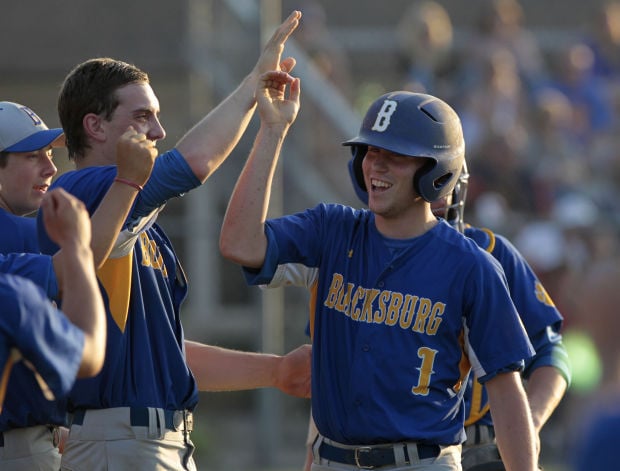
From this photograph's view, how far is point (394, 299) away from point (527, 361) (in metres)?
1.08

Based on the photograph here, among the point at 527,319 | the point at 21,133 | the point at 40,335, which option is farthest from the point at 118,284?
the point at 527,319

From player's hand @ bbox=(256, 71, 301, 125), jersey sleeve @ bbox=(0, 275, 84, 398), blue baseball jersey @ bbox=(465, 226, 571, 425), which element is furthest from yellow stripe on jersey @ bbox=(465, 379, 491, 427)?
jersey sleeve @ bbox=(0, 275, 84, 398)

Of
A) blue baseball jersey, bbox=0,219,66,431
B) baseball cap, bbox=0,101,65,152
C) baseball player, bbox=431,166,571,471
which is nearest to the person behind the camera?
blue baseball jersey, bbox=0,219,66,431

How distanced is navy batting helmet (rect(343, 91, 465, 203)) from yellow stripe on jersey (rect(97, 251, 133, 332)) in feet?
3.53

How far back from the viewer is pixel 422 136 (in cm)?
530

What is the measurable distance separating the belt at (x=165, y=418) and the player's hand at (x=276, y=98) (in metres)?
1.27

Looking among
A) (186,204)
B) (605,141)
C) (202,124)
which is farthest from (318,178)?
(202,124)

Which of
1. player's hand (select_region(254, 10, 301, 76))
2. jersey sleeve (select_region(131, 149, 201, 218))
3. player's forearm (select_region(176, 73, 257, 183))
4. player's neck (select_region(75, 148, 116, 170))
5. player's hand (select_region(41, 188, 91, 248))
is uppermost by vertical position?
player's hand (select_region(254, 10, 301, 76))

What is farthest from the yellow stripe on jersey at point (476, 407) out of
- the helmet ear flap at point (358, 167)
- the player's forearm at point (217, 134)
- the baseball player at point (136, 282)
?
the player's forearm at point (217, 134)

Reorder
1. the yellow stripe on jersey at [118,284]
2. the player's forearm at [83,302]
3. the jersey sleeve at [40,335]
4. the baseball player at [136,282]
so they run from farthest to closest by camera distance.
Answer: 1. the yellow stripe on jersey at [118,284]
2. the baseball player at [136,282]
3. the player's forearm at [83,302]
4. the jersey sleeve at [40,335]

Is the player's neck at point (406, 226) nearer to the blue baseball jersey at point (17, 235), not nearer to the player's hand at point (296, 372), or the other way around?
the player's hand at point (296, 372)

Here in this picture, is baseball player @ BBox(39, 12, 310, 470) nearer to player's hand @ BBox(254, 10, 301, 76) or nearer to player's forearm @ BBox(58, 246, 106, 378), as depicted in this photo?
player's hand @ BBox(254, 10, 301, 76)

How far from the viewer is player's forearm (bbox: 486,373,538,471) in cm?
508

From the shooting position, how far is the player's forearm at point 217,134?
4.93m
